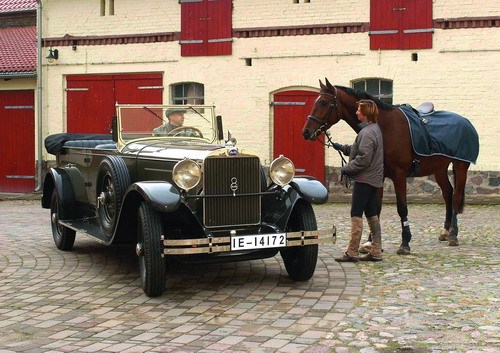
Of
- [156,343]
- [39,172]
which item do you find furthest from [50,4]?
[156,343]

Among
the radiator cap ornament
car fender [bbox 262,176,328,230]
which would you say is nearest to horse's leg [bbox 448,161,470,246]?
car fender [bbox 262,176,328,230]

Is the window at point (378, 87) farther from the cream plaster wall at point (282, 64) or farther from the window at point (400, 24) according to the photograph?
the window at point (400, 24)

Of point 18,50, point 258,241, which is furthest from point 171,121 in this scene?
point 18,50

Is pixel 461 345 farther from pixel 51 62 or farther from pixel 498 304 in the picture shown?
pixel 51 62

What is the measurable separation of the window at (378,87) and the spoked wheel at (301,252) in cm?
1040

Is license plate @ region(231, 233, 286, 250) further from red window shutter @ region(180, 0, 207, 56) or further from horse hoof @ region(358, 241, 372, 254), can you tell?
red window shutter @ region(180, 0, 207, 56)

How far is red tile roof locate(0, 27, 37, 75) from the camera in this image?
21.0 metres

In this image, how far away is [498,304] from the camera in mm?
6508

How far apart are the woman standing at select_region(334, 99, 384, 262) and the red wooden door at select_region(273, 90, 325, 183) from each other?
940 centimetres

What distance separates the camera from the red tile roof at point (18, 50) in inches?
827

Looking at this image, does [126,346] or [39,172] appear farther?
[39,172]

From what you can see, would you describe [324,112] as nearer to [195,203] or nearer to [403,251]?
[403,251]

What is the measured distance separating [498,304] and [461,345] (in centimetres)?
140

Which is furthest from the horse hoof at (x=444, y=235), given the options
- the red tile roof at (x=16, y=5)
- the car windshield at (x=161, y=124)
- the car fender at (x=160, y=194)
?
the red tile roof at (x=16, y=5)
